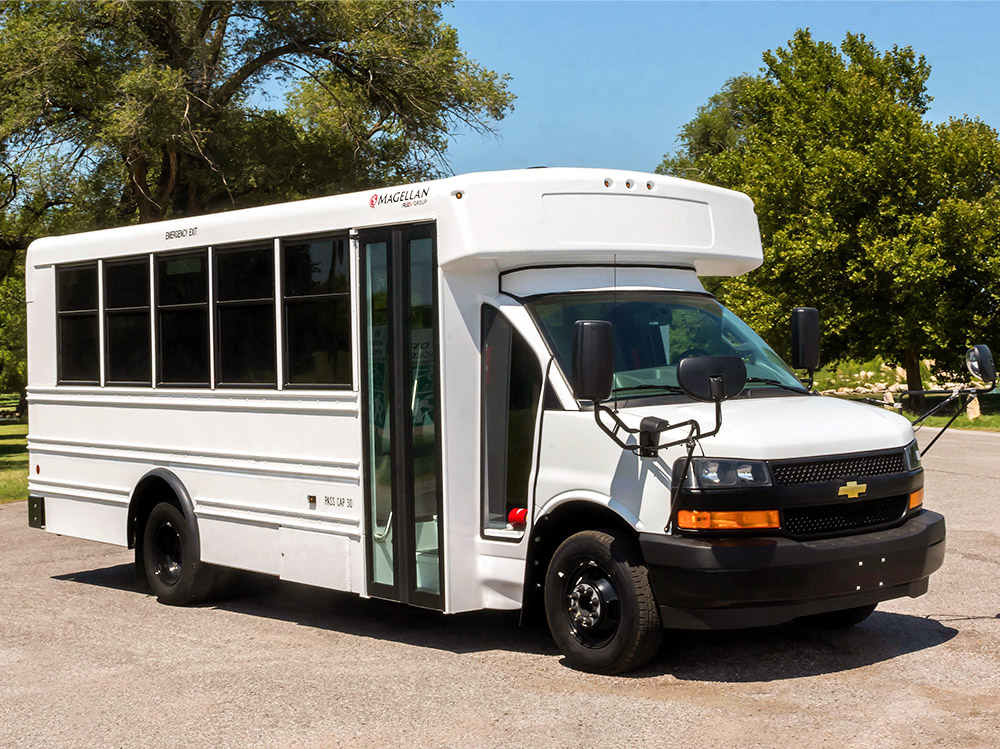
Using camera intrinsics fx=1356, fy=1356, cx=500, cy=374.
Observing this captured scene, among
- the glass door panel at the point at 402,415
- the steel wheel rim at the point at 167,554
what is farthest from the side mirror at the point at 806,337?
the steel wheel rim at the point at 167,554

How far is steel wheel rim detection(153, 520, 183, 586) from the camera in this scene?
1052 centimetres

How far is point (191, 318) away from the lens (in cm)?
1027

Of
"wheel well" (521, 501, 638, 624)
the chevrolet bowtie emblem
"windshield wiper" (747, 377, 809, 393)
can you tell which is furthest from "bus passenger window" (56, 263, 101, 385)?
the chevrolet bowtie emblem

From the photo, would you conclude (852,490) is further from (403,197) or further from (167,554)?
(167,554)

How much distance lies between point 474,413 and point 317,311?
1556 mm

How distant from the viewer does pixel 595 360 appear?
7.08m

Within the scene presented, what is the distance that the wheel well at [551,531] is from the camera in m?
7.58

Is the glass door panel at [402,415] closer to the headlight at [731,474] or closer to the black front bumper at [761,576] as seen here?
the black front bumper at [761,576]

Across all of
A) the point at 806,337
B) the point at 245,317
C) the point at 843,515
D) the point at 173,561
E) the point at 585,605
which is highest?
the point at 245,317

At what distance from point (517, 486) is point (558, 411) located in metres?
0.60

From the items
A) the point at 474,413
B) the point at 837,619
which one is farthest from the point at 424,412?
the point at 837,619

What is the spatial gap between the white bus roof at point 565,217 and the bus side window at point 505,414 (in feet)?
1.61

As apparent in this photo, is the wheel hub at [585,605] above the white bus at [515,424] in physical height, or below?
below

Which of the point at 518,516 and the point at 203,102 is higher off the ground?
the point at 203,102
